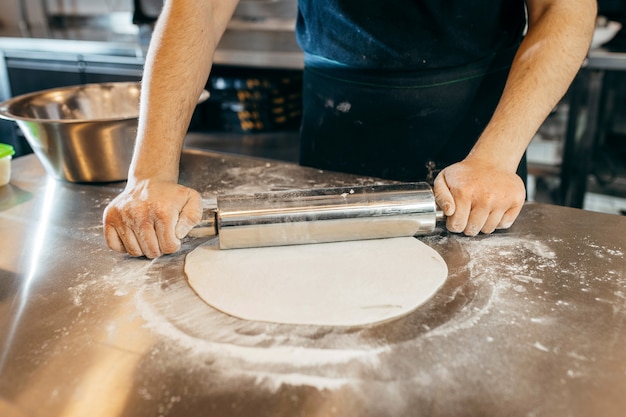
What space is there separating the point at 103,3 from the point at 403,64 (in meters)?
3.11

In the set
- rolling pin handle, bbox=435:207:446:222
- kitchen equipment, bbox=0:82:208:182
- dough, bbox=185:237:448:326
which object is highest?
kitchen equipment, bbox=0:82:208:182

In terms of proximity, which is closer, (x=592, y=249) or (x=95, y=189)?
(x=592, y=249)

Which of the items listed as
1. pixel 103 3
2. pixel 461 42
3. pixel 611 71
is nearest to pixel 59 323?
pixel 461 42

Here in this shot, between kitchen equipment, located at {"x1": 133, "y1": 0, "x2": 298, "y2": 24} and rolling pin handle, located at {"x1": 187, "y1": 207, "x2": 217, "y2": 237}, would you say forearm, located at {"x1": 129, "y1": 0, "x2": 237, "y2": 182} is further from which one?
kitchen equipment, located at {"x1": 133, "y1": 0, "x2": 298, "y2": 24}

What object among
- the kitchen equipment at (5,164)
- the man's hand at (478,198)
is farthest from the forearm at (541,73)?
the kitchen equipment at (5,164)

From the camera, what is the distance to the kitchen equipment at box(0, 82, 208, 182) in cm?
121

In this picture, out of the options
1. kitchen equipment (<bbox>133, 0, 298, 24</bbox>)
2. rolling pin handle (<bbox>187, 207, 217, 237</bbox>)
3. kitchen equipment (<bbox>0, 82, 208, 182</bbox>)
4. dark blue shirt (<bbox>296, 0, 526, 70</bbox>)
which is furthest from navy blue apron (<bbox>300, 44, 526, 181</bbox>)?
kitchen equipment (<bbox>133, 0, 298, 24</bbox>)

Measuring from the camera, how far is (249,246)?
972 millimetres

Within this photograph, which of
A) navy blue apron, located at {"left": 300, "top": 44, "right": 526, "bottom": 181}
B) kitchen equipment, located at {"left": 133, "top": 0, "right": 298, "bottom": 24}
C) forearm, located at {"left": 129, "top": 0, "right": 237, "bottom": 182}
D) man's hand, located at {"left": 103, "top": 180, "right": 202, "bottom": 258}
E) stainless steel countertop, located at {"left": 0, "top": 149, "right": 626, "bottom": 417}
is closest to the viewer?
stainless steel countertop, located at {"left": 0, "top": 149, "right": 626, "bottom": 417}

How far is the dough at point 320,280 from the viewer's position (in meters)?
0.79

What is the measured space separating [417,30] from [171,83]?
0.57 meters

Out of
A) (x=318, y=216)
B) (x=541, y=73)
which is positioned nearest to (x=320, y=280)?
(x=318, y=216)

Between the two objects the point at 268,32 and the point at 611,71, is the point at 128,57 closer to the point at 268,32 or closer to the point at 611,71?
the point at 268,32

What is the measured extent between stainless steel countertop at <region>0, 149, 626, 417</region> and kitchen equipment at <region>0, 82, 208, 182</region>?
0.30 meters
